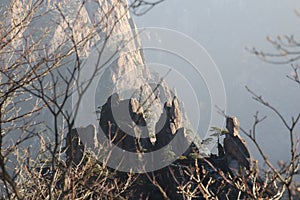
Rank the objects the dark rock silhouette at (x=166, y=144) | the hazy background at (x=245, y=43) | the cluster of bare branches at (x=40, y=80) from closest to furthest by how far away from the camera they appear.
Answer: the cluster of bare branches at (x=40, y=80) < the dark rock silhouette at (x=166, y=144) < the hazy background at (x=245, y=43)

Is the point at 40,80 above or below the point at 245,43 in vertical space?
below

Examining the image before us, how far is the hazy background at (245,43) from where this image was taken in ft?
319

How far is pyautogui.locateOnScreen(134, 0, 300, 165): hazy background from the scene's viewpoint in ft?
319

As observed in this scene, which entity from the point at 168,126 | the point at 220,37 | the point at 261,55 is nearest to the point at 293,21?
the point at 220,37

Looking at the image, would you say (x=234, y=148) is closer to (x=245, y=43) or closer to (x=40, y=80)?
(x=40, y=80)

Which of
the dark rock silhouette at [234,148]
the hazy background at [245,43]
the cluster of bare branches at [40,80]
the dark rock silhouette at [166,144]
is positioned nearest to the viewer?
the cluster of bare branches at [40,80]

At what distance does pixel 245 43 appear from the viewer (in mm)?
108938

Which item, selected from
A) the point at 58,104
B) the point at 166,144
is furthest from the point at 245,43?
the point at 58,104

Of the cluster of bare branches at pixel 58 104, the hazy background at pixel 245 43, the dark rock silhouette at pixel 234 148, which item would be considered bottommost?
the dark rock silhouette at pixel 234 148

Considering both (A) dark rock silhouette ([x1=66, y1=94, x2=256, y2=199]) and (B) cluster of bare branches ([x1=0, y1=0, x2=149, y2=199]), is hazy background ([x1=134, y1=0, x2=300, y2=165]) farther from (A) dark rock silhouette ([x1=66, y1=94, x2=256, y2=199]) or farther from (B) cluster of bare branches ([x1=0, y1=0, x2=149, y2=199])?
(B) cluster of bare branches ([x1=0, y1=0, x2=149, y2=199])

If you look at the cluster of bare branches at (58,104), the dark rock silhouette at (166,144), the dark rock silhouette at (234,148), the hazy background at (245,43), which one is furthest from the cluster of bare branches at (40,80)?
the hazy background at (245,43)

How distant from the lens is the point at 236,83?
107 metres

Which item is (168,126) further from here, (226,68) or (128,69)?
(226,68)

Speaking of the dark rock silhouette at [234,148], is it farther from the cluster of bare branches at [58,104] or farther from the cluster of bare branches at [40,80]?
the cluster of bare branches at [40,80]
